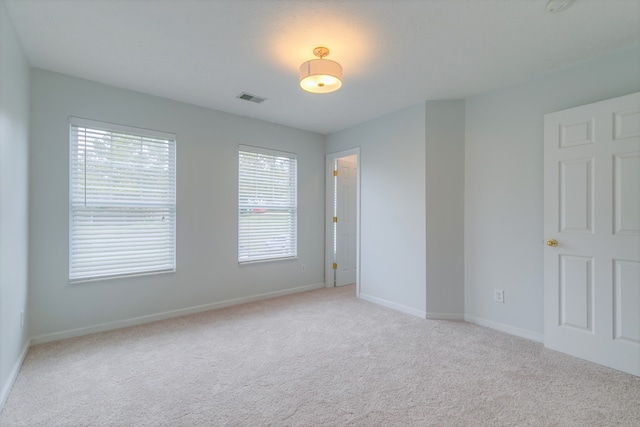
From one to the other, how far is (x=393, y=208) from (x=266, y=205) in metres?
1.82

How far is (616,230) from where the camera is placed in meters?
2.39

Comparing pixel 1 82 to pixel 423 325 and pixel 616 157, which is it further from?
pixel 616 157

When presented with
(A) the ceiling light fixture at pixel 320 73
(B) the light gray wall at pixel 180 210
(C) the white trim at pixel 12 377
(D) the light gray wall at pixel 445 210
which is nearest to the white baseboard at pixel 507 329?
(D) the light gray wall at pixel 445 210

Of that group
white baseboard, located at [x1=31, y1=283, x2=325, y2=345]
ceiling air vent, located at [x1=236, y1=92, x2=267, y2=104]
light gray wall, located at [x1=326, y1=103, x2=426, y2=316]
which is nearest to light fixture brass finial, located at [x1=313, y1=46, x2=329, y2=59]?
ceiling air vent, located at [x1=236, y1=92, x2=267, y2=104]

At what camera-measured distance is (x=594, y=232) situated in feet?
8.18

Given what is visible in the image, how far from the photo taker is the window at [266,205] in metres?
4.19

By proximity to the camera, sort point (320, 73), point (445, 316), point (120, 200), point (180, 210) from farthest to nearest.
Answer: point (180, 210) → point (445, 316) → point (120, 200) → point (320, 73)

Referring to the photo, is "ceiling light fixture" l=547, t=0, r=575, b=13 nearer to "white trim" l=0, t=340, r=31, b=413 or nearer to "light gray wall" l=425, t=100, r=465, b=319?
"light gray wall" l=425, t=100, r=465, b=319

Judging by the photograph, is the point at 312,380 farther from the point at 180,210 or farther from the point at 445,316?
the point at 180,210

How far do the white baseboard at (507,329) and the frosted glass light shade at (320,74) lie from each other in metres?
2.91

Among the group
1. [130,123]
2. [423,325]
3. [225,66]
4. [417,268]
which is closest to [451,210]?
[417,268]

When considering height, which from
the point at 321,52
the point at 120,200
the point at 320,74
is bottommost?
the point at 120,200

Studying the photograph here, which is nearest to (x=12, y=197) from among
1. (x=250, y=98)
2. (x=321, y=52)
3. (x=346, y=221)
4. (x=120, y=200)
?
(x=120, y=200)

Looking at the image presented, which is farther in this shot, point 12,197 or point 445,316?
point 445,316
